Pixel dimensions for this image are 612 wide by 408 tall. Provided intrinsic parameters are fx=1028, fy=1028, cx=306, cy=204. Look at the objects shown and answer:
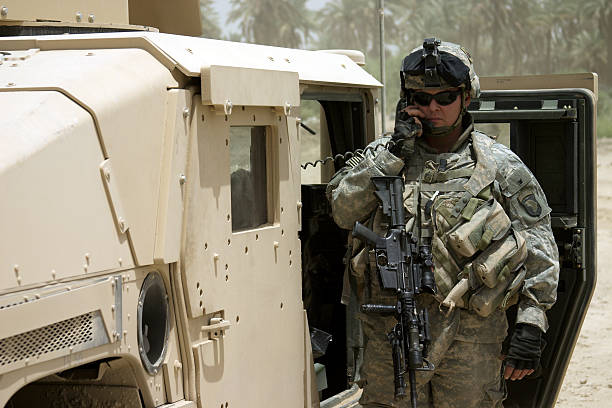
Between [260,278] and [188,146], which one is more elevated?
[188,146]

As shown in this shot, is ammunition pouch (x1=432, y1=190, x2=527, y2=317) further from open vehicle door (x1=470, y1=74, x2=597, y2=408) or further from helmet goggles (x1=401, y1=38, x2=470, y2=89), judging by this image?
open vehicle door (x1=470, y1=74, x2=597, y2=408)

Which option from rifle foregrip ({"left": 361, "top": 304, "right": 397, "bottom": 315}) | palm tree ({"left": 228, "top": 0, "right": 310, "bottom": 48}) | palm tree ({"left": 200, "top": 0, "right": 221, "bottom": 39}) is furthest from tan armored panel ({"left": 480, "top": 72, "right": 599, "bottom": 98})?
palm tree ({"left": 228, "top": 0, "right": 310, "bottom": 48})

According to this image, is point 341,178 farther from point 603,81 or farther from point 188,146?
point 603,81

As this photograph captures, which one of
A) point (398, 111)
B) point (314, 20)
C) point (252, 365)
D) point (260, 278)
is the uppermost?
point (314, 20)

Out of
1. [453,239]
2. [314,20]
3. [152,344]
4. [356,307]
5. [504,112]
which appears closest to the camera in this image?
[152,344]

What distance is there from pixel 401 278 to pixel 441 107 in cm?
82

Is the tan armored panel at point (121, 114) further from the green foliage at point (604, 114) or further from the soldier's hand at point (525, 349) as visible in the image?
the green foliage at point (604, 114)

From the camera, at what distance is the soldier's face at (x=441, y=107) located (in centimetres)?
474

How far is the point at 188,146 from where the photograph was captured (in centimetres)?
358

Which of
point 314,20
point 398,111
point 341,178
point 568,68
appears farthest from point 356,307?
point 314,20

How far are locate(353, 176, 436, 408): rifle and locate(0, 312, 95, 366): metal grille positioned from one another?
178 centimetres

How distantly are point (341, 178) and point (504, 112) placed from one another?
1.22m

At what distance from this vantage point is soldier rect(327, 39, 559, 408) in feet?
15.1

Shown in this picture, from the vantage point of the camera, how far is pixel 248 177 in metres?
4.09
